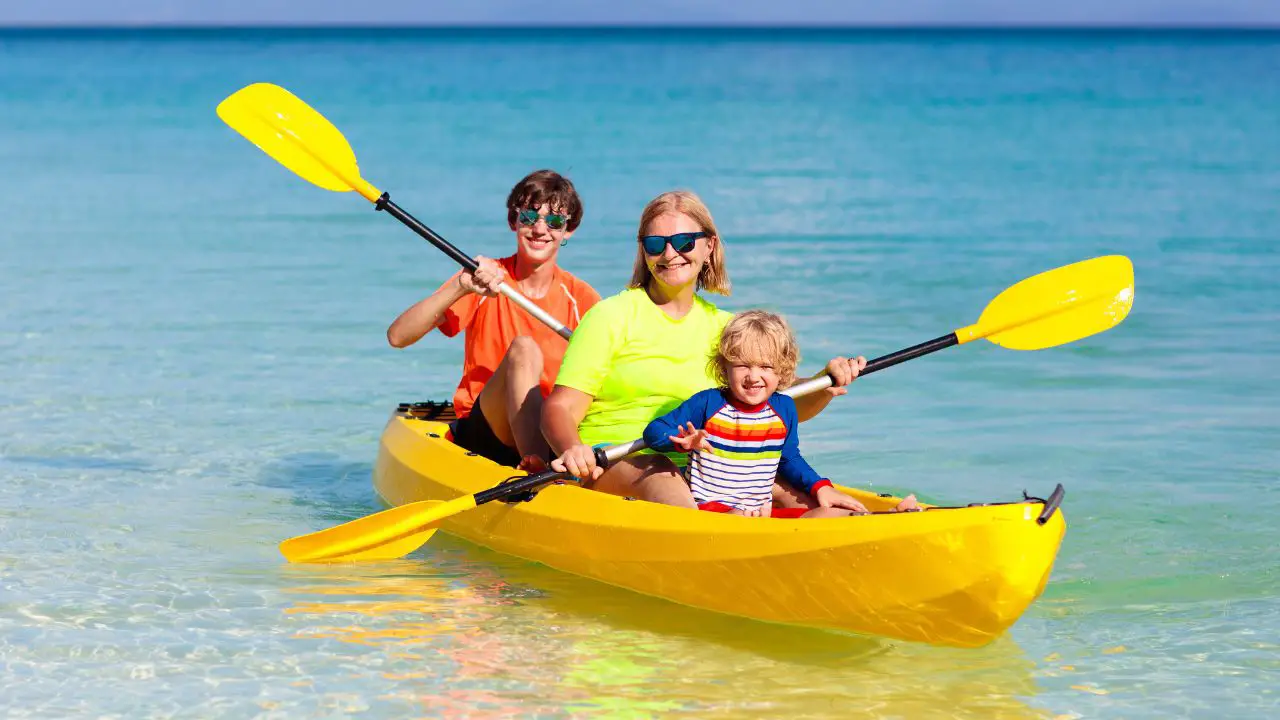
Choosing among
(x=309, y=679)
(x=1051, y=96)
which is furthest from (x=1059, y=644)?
(x=1051, y=96)

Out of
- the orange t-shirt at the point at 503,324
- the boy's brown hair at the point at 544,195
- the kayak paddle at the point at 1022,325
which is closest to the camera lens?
the kayak paddle at the point at 1022,325

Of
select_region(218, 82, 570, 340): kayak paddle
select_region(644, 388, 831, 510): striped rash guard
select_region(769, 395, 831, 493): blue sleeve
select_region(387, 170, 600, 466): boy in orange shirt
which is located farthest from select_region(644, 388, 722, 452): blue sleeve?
select_region(218, 82, 570, 340): kayak paddle

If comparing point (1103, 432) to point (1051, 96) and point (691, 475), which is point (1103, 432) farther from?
point (1051, 96)

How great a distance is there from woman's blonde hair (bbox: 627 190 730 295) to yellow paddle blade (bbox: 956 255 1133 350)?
1013mm

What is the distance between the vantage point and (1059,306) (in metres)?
5.68

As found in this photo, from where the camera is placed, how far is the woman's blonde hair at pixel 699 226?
16.2 ft

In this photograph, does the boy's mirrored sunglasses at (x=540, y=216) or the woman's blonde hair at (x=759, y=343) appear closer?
the woman's blonde hair at (x=759, y=343)

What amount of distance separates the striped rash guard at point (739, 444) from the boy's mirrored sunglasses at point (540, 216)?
3.33 feet

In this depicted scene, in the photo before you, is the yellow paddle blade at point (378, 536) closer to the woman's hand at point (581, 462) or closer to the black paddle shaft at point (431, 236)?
the woman's hand at point (581, 462)

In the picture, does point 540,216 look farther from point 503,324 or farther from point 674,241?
point 674,241

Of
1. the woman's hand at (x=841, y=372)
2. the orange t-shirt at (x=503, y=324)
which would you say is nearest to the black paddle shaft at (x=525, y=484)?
the orange t-shirt at (x=503, y=324)

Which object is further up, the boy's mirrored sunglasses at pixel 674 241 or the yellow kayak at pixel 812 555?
the boy's mirrored sunglasses at pixel 674 241

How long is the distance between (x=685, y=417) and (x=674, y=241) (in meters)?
0.51

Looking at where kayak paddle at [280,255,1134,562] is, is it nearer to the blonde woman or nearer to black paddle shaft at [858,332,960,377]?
black paddle shaft at [858,332,960,377]
